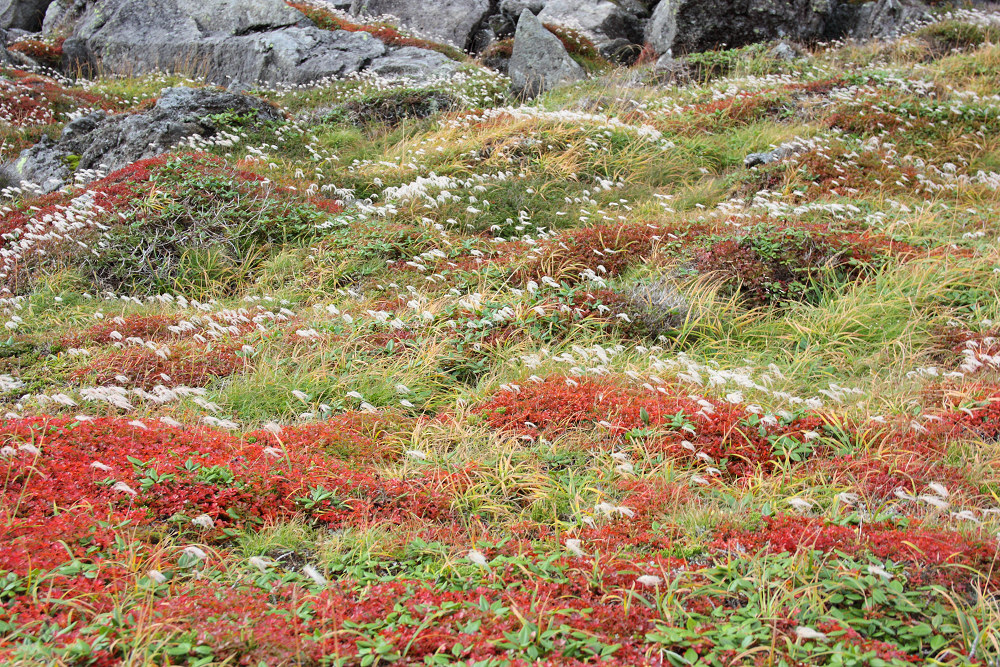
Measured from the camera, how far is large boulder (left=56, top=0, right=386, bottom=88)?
1638 cm

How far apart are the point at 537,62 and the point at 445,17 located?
6799 millimetres

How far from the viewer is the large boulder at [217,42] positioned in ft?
53.7

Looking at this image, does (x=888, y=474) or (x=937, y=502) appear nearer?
(x=937, y=502)

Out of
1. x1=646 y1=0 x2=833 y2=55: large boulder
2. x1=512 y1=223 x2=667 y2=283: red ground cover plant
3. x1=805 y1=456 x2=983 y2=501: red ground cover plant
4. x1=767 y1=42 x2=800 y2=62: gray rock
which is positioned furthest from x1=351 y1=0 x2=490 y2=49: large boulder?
x1=805 y1=456 x2=983 y2=501: red ground cover plant

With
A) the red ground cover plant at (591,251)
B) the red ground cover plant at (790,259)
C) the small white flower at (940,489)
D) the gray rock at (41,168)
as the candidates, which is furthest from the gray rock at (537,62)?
the small white flower at (940,489)

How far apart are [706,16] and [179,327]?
14.9 m

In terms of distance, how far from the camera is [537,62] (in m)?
15.5

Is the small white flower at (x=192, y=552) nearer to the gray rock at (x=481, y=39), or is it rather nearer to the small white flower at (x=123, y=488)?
the small white flower at (x=123, y=488)

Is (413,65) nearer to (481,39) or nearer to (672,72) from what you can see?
(672,72)

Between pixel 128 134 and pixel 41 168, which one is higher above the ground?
pixel 128 134

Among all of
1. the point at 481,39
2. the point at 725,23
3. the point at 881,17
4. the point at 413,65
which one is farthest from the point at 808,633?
the point at 481,39

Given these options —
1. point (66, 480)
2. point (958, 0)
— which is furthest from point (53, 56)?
point (958, 0)

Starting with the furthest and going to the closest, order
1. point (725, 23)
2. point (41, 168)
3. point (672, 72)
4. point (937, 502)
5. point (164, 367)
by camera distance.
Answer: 1. point (725, 23)
2. point (672, 72)
3. point (41, 168)
4. point (164, 367)
5. point (937, 502)

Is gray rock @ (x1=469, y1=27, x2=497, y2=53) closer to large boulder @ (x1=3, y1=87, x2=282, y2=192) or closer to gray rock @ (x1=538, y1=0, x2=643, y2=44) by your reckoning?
gray rock @ (x1=538, y1=0, x2=643, y2=44)
